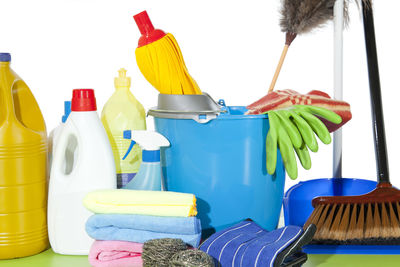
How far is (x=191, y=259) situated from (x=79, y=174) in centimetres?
32

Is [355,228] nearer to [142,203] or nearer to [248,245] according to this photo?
[248,245]

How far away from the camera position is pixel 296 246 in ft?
3.51

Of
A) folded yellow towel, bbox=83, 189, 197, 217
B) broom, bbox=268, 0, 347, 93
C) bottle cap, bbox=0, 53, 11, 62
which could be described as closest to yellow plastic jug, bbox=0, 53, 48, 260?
bottle cap, bbox=0, 53, 11, 62

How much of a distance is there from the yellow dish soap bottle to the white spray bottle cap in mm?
141

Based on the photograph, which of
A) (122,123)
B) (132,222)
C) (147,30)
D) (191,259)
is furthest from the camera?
(122,123)

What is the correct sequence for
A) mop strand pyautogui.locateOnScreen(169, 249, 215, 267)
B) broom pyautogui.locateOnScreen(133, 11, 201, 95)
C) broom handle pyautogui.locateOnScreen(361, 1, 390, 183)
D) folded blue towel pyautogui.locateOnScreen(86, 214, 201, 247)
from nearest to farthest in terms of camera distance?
mop strand pyautogui.locateOnScreen(169, 249, 215, 267)
folded blue towel pyautogui.locateOnScreen(86, 214, 201, 247)
broom pyautogui.locateOnScreen(133, 11, 201, 95)
broom handle pyautogui.locateOnScreen(361, 1, 390, 183)

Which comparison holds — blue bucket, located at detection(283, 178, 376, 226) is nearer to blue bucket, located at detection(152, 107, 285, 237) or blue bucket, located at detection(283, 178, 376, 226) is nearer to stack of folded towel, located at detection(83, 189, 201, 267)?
blue bucket, located at detection(152, 107, 285, 237)

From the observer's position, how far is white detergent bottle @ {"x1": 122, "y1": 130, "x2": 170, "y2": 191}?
1.26 metres

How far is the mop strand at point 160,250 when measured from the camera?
1037 millimetres

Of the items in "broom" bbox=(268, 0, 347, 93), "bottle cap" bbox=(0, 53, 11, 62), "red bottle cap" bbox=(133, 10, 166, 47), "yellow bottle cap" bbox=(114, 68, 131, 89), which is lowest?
"yellow bottle cap" bbox=(114, 68, 131, 89)

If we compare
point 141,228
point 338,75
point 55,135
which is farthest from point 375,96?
point 55,135

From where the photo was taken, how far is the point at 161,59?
1.23 m

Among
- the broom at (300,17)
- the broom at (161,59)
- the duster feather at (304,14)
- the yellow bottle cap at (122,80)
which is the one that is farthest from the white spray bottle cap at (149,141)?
the duster feather at (304,14)

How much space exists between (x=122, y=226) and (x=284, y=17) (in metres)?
0.68
